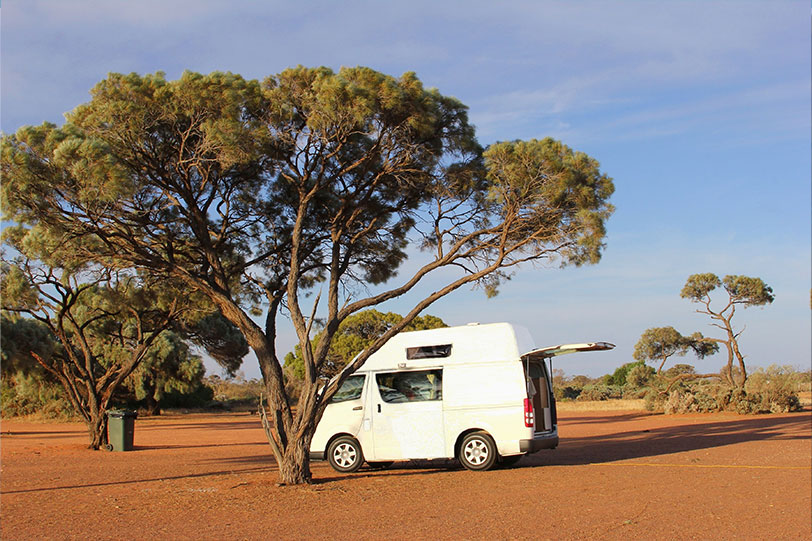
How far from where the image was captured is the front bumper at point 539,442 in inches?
479

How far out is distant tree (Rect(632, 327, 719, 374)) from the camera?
53.5 metres

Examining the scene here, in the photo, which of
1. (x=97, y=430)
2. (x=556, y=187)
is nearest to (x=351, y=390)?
(x=556, y=187)

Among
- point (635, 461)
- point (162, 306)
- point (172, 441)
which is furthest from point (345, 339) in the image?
point (635, 461)

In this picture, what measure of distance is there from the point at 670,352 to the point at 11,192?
50421 millimetres

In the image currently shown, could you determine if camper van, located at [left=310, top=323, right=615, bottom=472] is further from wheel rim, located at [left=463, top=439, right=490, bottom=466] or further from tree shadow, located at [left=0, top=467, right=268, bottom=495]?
tree shadow, located at [left=0, top=467, right=268, bottom=495]

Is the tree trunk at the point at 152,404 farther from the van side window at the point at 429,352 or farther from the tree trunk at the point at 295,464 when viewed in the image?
the tree trunk at the point at 295,464

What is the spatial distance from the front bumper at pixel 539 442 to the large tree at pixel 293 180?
9.58 feet

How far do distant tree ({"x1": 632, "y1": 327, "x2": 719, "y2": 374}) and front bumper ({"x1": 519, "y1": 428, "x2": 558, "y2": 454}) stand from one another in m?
42.6

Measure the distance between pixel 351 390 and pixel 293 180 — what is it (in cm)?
407

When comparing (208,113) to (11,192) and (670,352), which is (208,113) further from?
(670,352)

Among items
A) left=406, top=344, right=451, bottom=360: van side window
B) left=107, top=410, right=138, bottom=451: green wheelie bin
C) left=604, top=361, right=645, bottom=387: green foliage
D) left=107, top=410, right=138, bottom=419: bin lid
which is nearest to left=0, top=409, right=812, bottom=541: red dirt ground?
left=107, top=410, right=138, bottom=451: green wheelie bin

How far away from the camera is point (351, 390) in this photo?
13508 millimetres

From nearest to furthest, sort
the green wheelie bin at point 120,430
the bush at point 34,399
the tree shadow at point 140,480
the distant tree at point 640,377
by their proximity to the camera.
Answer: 1. the tree shadow at point 140,480
2. the green wheelie bin at point 120,430
3. the bush at point 34,399
4. the distant tree at point 640,377

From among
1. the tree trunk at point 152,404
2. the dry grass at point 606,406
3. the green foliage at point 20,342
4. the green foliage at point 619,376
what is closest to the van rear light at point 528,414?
the green foliage at point 20,342
